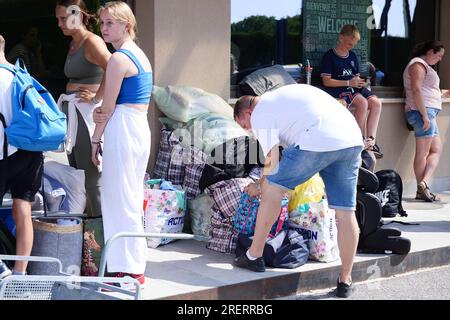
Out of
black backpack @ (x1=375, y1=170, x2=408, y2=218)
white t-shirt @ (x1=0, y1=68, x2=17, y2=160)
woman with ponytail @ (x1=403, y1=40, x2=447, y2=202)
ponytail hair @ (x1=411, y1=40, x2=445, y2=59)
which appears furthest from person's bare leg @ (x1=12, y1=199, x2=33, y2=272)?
ponytail hair @ (x1=411, y1=40, x2=445, y2=59)

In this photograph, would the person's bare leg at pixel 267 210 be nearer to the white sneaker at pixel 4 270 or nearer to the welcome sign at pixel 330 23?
the white sneaker at pixel 4 270

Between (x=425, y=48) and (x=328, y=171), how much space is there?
4064 mm

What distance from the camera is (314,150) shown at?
4895mm

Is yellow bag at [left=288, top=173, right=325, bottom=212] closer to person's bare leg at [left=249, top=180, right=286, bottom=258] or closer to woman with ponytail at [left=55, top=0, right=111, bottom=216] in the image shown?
person's bare leg at [left=249, top=180, right=286, bottom=258]

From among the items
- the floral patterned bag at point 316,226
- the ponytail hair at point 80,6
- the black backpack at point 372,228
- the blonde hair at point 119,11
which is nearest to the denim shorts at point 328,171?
the floral patterned bag at point 316,226

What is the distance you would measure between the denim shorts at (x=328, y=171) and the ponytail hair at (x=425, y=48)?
156 inches

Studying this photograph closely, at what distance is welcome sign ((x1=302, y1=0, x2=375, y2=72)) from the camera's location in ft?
27.6

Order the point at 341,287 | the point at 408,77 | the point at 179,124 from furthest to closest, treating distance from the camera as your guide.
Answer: the point at 408,77 → the point at 179,124 → the point at 341,287

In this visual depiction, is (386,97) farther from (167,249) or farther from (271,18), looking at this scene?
(167,249)

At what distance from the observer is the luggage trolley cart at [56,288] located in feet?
10.9

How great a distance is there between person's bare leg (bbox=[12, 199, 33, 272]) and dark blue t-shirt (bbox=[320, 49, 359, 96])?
14.2 ft

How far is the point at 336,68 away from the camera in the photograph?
8195 millimetres
